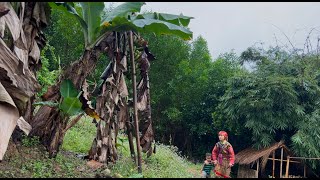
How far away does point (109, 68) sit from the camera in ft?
16.1

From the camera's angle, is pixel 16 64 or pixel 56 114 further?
pixel 56 114

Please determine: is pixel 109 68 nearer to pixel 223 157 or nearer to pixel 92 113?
pixel 92 113

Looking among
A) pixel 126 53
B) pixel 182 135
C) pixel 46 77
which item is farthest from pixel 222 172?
pixel 182 135

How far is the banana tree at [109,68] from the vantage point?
4555 mm

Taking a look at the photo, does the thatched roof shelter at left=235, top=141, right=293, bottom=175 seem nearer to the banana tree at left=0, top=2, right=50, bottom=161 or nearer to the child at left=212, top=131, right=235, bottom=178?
the child at left=212, top=131, right=235, bottom=178

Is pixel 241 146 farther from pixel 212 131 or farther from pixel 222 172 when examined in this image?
pixel 222 172

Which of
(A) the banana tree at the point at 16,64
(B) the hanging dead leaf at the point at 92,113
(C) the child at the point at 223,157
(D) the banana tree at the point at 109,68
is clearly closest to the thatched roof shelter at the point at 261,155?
(C) the child at the point at 223,157

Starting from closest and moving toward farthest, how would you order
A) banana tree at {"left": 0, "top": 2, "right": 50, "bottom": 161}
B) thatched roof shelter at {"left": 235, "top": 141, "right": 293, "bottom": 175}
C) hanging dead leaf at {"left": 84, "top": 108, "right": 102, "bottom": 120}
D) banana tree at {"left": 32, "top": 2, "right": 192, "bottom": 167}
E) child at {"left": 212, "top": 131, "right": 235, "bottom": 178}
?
1. banana tree at {"left": 0, "top": 2, "right": 50, "bottom": 161}
2. hanging dead leaf at {"left": 84, "top": 108, "right": 102, "bottom": 120}
3. banana tree at {"left": 32, "top": 2, "right": 192, "bottom": 167}
4. child at {"left": 212, "top": 131, "right": 235, "bottom": 178}
5. thatched roof shelter at {"left": 235, "top": 141, "right": 293, "bottom": 175}

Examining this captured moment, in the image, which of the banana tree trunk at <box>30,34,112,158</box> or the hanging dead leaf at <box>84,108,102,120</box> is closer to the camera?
the hanging dead leaf at <box>84,108,102,120</box>

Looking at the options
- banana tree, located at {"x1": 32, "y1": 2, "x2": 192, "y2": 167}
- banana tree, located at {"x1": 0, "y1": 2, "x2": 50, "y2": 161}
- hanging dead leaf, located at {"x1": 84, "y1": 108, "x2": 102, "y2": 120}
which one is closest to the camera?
banana tree, located at {"x1": 0, "y1": 2, "x2": 50, "y2": 161}

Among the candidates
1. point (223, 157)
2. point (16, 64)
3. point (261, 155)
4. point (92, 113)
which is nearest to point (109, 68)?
point (92, 113)

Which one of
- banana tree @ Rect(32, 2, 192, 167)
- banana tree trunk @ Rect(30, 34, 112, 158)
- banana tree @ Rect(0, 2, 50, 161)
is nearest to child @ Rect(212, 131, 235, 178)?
banana tree @ Rect(32, 2, 192, 167)

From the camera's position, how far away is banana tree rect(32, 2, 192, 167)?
4.55m

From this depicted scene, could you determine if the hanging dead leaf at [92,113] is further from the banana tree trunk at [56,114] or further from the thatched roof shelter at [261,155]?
the thatched roof shelter at [261,155]
